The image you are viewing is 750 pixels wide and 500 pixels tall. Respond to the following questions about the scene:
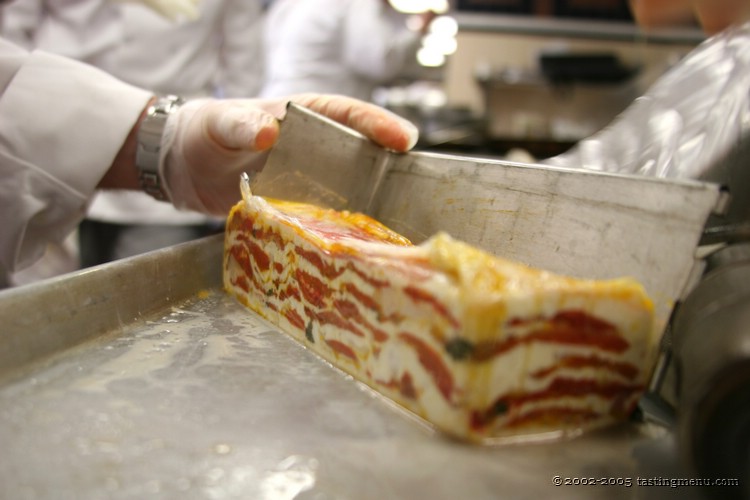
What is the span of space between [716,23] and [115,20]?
101 inches

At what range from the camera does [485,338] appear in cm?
87

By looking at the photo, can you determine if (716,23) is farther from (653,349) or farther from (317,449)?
(317,449)

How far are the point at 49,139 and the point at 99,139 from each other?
0.13 meters

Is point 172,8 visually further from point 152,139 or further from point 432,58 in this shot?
point 432,58

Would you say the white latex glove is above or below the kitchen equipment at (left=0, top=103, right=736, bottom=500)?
above

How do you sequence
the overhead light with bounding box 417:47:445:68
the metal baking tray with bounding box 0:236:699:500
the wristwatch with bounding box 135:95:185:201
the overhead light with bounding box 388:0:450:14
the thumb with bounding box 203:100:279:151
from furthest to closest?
1. the overhead light with bounding box 417:47:445:68
2. the overhead light with bounding box 388:0:450:14
3. the wristwatch with bounding box 135:95:185:201
4. the thumb with bounding box 203:100:279:151
5. the metal baking tray with bounding box 0:236:699:500

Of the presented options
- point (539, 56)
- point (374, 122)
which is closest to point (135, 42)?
point (374, 122)

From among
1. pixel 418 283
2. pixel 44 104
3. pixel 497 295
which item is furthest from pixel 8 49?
pixel 497 295

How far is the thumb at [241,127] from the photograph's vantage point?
4.99 ft

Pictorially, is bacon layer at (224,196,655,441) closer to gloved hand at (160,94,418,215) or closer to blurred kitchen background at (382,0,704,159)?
gloved hand at (160,94,418,215)

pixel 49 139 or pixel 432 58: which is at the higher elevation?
pixel 432 58

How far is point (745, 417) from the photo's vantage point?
0.74m

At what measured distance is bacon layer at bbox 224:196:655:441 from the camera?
2.91 ft

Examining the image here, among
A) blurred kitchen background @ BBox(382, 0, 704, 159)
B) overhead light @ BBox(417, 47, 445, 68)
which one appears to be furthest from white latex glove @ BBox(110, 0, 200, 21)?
overhead light @ BBox(417, 47, 445, 68)
